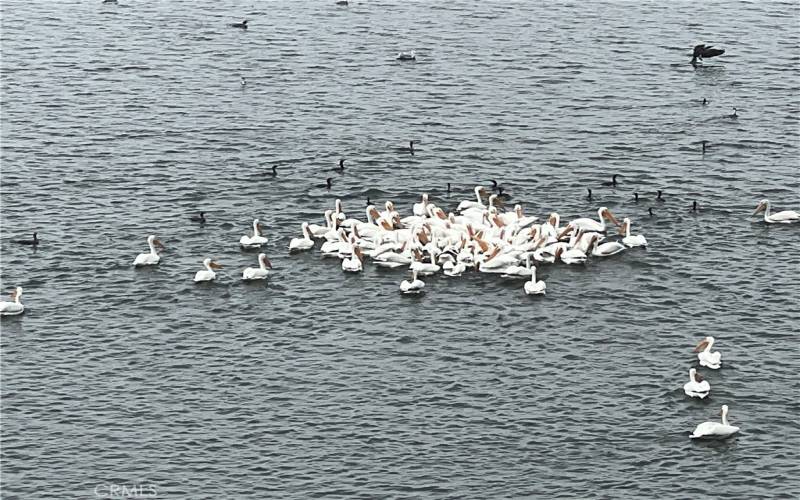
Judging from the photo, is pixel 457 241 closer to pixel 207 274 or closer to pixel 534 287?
pixel 534 287

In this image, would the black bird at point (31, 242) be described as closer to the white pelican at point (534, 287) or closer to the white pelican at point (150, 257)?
the white pelican at point (150, 257)

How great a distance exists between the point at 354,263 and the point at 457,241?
5.15 metres

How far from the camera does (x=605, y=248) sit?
235 feet

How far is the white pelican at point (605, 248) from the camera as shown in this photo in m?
71.7

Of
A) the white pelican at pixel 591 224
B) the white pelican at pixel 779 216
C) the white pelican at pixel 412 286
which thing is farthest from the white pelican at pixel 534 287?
the white pelican at pixel 779 216

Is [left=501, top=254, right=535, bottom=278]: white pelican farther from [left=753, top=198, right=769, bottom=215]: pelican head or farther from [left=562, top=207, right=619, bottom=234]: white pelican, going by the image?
[left=753, top=198, right=769, bottom=215]: pelican head

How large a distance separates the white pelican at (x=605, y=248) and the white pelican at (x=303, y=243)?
1385cm

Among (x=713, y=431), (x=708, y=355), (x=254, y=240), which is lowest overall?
(x=713, y=431)

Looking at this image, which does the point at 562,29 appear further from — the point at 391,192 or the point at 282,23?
the point at 391,192

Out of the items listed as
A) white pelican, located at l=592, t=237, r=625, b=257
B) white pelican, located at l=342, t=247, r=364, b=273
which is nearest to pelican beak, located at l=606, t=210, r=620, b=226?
white pelican, located at l=592, t=237, r=625, b=257

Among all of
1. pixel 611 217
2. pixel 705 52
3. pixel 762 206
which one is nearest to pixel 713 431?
pixel 611 217

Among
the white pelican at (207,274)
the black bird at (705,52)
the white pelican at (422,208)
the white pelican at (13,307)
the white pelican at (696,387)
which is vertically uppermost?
the black bird at (705,52)

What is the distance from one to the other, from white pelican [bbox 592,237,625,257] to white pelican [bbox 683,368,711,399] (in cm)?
1358

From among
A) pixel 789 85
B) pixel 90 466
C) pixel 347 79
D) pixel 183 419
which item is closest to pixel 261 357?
pixel 183 419
